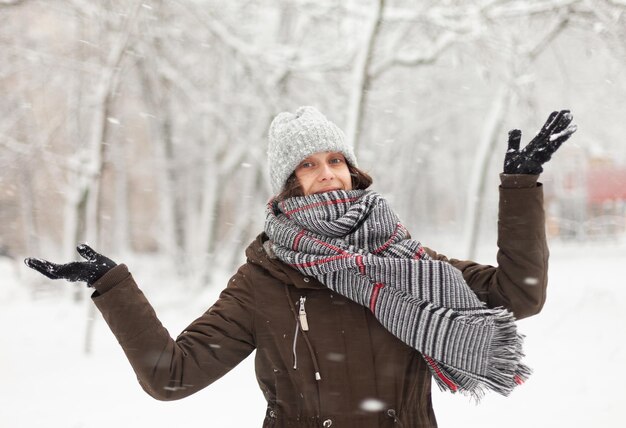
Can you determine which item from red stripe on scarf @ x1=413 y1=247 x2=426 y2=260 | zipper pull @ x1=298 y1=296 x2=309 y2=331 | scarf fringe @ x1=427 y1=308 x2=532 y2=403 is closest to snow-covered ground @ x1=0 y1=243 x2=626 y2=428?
scarf fringe @ x1=427 y1=308 x2=532 y2=403

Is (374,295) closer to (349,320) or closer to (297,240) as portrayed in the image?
(349,320)

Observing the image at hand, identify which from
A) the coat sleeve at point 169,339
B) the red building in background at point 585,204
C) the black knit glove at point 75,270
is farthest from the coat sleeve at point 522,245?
the red building in background at point 585,204

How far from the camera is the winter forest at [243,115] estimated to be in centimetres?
580

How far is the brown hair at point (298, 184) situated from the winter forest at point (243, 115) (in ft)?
10.7

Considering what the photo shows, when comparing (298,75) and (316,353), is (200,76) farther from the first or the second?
(316,353)

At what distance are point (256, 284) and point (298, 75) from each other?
795cm

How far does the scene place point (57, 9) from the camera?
7.45 m

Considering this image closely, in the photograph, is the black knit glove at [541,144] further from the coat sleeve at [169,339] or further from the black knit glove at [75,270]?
the black knit glove at [75,270]

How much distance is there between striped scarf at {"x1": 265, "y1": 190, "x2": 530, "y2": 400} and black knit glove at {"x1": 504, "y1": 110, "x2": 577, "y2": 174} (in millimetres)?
392

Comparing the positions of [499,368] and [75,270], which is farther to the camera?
[499,368]

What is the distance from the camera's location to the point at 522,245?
179 centimetres

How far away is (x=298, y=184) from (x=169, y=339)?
2.41ft

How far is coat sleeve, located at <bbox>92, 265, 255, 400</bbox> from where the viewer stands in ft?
5.46

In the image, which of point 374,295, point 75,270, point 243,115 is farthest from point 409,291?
point 243,115
